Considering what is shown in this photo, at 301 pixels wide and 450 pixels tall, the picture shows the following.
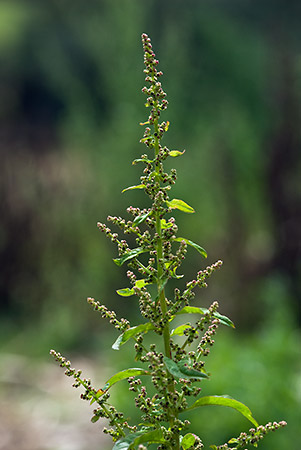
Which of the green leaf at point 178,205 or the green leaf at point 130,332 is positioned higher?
the green leaf at point 178,205

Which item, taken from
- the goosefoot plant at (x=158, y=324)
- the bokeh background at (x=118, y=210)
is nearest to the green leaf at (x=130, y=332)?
the goosefoot plant at (x=158, y=324)

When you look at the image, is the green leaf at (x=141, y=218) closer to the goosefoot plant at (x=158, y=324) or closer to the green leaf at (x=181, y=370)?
the goosefoot plant at (x=158, y=324)

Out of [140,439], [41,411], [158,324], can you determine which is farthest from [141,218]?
[41,411]

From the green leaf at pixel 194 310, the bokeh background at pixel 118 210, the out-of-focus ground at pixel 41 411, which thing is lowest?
the green leaf at pixel 194 310

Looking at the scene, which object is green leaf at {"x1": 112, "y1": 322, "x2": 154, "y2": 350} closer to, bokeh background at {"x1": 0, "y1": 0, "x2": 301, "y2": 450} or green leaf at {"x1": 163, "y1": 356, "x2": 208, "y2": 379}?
green leaf at {"x1": 163, "y1": 356, "x2": 208, "y2": 379}

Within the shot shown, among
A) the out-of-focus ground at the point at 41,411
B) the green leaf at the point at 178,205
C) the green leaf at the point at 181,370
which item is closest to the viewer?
the green leaf at the point at 181,370

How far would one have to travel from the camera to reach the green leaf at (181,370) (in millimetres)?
1075

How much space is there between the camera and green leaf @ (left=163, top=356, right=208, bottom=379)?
42.3 inches

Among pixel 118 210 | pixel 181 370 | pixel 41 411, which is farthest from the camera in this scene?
pixel 118 210

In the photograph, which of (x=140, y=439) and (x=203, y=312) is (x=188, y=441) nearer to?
(x=140, y=439)

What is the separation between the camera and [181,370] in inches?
43.6

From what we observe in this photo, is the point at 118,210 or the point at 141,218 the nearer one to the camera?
the point at 141,218

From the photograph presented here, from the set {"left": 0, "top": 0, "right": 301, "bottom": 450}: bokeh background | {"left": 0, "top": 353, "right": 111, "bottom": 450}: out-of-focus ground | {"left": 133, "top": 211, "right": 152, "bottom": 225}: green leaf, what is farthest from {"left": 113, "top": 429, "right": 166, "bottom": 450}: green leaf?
{"left": 0, "top": 0, "right": 301, "bottom": 450}: bokeh background

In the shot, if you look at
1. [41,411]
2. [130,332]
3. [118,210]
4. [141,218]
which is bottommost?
[130,332]
